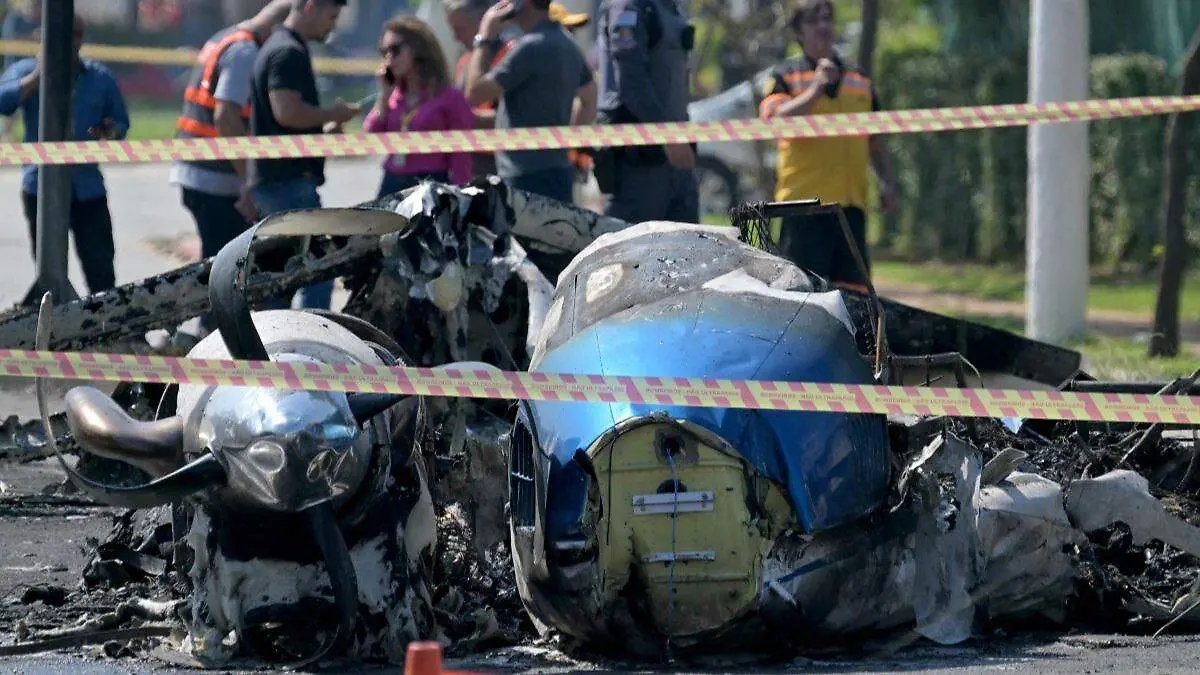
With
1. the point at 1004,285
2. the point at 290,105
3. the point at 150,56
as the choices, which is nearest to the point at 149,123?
the point at 150,56

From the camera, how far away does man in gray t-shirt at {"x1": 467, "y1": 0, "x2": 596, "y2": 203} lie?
417 inches

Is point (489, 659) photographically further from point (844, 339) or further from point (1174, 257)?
point (1174, 257)

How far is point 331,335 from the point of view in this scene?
19.9 feet

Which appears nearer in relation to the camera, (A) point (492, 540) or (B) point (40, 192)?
(A) point (492, 540)

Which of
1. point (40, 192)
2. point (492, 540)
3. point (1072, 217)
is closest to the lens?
point (492, 540)

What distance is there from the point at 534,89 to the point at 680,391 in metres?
5.51

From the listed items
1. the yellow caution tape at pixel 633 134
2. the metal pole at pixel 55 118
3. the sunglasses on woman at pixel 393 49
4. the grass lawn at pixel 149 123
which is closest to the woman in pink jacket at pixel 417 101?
the sunglasses on woman at pixel 393 49

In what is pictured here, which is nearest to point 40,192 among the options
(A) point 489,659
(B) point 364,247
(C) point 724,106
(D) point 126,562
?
(B) point 364,247

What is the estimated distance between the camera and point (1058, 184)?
12.8 metres

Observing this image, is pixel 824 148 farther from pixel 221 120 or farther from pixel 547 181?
pixel 221 120

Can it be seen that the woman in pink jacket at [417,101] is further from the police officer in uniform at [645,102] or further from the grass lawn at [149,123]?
the grass lawn at [149,123]

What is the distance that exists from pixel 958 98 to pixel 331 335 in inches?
469

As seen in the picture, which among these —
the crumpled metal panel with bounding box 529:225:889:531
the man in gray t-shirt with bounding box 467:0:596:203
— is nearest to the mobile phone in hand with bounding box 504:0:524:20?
the man in gray t-shirt with bounding box 467:0:596:203

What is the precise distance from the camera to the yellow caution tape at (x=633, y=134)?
842cm
